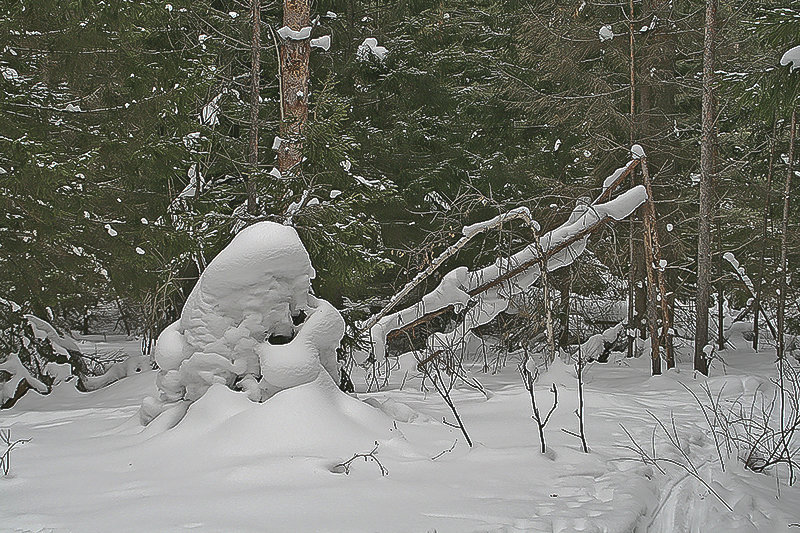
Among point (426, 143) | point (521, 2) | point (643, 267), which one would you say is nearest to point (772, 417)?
point (643, 267)

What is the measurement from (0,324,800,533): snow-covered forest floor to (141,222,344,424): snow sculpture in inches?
10.4

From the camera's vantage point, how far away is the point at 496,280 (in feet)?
28.0

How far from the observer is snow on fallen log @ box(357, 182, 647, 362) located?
330 inches

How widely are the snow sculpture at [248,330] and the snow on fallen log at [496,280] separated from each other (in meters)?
2.60

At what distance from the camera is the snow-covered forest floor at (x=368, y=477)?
3.53 metres

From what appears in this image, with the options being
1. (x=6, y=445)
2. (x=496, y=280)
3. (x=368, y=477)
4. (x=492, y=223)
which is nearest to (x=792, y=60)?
(x=492, y=223)

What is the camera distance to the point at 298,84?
878 centimetres

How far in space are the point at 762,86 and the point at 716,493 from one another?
12.0 feet

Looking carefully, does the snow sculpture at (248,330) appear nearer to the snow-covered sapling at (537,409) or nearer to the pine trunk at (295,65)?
the snow-covered sapling at (537,409)

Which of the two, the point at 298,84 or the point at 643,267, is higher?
the point at 298,84

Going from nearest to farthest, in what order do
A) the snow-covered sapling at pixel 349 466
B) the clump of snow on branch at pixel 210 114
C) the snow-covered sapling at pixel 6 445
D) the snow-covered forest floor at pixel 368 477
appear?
the snow-covered forest floor at pixel 368 477 → the snow-covered sapling at pixel 349 466 → the snow-covered sapling at pixel 6 445 → the clump of snow on branch at pixel 210 114

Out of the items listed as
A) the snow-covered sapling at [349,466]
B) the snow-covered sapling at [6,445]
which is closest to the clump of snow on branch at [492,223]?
the snow-covered sapling at [349,466]

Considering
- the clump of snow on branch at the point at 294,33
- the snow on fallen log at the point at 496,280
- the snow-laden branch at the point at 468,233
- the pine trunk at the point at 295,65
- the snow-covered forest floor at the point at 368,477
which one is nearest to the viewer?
the snow-covered forest floor at the point at 368,477

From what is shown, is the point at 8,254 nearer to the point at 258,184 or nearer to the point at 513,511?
the point at 258,184
